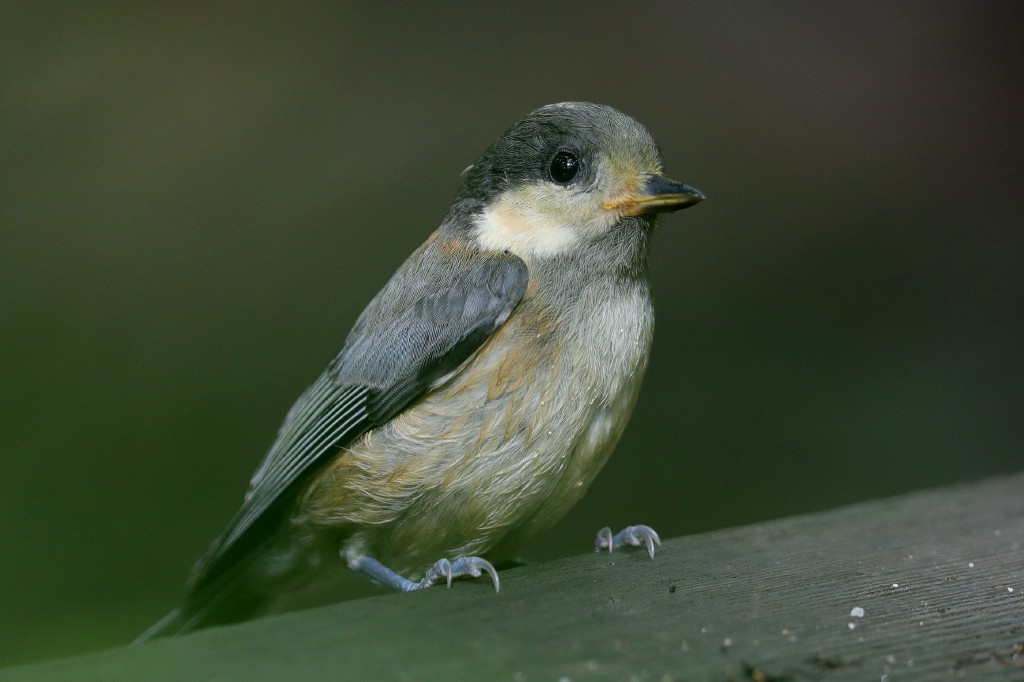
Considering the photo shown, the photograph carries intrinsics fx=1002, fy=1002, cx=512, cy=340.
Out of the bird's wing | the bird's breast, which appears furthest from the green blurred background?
the bird's breast

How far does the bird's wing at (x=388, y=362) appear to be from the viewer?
2309mm

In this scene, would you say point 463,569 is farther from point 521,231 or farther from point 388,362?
point 521,231

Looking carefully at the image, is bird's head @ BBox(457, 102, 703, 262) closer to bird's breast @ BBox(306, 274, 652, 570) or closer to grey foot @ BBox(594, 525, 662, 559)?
bird's breast @ BBox(306, 274, 652, 570)

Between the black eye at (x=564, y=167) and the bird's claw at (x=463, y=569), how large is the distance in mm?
961

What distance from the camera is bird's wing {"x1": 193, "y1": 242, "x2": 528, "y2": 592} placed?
2309 millimetres

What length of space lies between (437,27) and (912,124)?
2281 mm

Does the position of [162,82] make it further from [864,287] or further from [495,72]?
[864,287]

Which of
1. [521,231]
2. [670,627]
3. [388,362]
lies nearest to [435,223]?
[521,231]

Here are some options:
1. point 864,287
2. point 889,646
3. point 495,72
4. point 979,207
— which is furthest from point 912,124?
point 889,646

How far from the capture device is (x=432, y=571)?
7.10ft

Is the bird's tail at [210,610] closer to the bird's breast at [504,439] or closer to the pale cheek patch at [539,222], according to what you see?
the bird's breast at [504,439]

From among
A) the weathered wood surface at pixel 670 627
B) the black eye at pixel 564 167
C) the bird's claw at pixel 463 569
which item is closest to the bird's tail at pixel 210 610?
the bird's claw at pixel 463 569

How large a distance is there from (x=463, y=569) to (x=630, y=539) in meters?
0.48

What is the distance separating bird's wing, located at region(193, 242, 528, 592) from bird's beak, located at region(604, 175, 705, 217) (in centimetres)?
29
